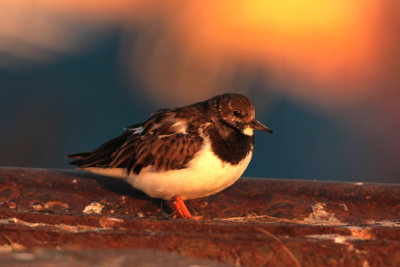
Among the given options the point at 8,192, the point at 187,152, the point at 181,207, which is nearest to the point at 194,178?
the point at 187,152

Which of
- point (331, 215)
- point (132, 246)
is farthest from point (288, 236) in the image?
point (331, 215)

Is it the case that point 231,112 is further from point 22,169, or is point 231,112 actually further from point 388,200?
A: point 22,169

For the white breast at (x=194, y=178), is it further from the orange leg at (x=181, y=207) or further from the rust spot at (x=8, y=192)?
the rust spot at (x=8, y=192)

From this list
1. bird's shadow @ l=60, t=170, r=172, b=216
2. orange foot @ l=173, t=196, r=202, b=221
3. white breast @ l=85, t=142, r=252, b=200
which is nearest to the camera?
white breast @ l=85, t=142, r=252, b=200

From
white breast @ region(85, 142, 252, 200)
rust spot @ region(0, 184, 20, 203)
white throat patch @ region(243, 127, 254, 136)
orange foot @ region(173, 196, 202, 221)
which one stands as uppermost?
white throat patch @ region(243, 127, 254, 136)

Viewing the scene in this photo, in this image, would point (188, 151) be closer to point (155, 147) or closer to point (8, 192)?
point (155, 147)

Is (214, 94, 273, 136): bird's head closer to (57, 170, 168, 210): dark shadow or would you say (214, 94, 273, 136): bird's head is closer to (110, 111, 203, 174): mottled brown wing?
(110, 111, 203, 174): mottled brown wing

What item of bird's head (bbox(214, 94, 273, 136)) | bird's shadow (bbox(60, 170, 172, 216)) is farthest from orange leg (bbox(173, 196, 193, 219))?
bird's head (bbox(214, 94, 273, 136))

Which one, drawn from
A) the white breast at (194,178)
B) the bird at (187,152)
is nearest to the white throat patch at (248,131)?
the bird at (187,152)
